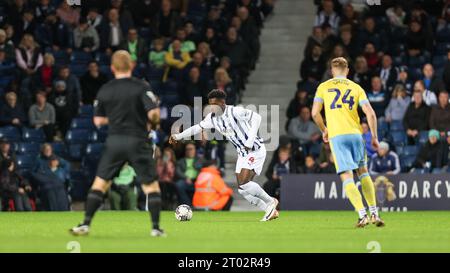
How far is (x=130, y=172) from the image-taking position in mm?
24297

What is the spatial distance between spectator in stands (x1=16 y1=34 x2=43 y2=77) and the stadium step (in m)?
4.97

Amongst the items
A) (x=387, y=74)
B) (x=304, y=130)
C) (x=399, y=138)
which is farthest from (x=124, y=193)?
(x=387, y=74)

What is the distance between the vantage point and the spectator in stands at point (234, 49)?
28.7 metres

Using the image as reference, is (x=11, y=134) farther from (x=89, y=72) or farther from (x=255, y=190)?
(x=255, y=190)

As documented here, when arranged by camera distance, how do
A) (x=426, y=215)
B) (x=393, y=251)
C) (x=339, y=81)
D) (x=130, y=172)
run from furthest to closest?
(x=130, y=172)
(x=426, y=215)
(x=339, y=81)
(x=393, y=251)

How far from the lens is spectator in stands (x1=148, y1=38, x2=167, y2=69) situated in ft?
92.1

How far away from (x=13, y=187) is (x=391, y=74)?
8.89m

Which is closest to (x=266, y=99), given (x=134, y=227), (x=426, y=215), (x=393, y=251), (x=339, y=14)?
(x=339, y=14)

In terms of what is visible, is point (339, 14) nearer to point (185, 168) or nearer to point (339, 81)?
point (185, 168)

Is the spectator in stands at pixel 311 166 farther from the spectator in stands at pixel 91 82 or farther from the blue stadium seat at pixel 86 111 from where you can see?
the spectator in stands at pixel 91 82

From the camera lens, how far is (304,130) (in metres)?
26.1

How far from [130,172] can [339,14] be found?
27.5 feet

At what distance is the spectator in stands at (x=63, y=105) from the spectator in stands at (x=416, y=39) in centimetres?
798

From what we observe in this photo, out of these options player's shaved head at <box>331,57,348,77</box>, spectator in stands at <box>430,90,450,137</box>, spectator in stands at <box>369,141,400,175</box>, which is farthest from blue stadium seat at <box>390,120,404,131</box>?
player's shaved head at <box>331,57,348,77</box>
